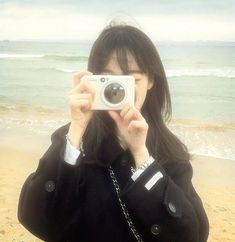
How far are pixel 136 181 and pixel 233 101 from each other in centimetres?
1341

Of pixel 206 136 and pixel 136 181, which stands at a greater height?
pixel 136 181

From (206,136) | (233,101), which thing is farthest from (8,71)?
(206,136)

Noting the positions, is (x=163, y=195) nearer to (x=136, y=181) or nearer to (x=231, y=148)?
(x=136, y=181)

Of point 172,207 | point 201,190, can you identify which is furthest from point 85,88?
point 201,190

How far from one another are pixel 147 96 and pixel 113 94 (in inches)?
10.0

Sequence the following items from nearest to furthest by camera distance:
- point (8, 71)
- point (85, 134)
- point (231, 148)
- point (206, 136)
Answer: point (85, 134) → point (231, 148) → point (206, 136) → point (8, 71)

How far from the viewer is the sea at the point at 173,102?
736 cm

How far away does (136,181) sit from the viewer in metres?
1.32

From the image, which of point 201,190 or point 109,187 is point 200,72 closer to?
point 201,190

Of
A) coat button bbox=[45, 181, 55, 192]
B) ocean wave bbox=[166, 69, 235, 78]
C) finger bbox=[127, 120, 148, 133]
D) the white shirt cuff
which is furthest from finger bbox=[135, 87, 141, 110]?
ocean wave bbox=[166, 69, 235, 78]

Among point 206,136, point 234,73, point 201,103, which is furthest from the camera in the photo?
point 234,73

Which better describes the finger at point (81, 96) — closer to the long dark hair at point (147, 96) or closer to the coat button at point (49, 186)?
the long dark hair at point (147, 96)

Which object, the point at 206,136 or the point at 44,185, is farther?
the point at 206,136

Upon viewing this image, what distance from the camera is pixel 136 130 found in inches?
53.1
